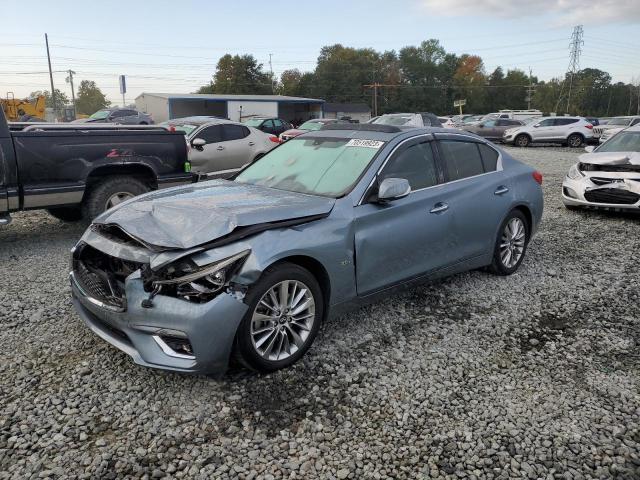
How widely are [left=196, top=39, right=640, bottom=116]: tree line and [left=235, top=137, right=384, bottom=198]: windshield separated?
257 ft

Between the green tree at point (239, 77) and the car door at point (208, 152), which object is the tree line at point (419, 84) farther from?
the car door at point (208, 152)

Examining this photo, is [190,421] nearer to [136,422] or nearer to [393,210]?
[136,422]

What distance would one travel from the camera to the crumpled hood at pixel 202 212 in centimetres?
322

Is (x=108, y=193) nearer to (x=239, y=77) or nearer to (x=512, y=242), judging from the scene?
(x=512, y=242)

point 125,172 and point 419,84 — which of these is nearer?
point 125,172

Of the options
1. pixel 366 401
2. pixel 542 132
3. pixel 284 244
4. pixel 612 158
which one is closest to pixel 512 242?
pixel 366 401

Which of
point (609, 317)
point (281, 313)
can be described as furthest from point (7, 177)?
point (609, 317)

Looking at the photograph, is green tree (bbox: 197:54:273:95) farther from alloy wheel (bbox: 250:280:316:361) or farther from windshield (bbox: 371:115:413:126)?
alloy wheel (bbox: 250:280:316:361)

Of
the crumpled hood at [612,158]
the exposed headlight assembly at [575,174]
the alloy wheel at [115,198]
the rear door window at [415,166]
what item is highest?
the rear door window at [415,166]

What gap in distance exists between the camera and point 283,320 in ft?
11.1

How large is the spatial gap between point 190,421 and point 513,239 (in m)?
3.91

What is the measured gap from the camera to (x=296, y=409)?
3111 mm

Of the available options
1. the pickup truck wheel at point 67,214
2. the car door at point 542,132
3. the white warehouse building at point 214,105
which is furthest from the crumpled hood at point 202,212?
the white warehouse building at point 214,105

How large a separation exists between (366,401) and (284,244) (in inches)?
44.0
